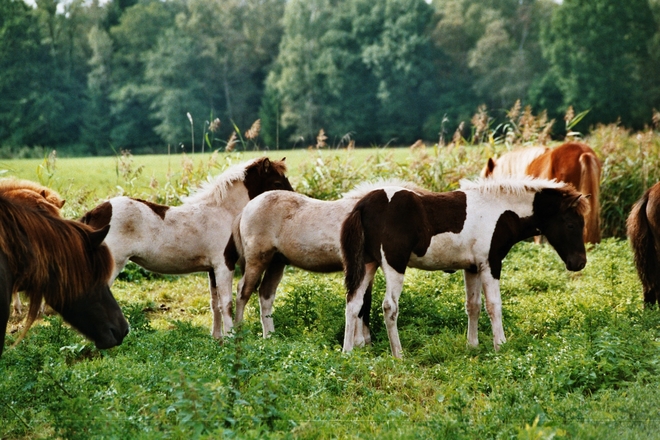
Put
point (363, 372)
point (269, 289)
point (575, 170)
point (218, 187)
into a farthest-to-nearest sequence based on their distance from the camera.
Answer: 1. point (575, 170)
2. point (218, 187)
3. point (269, 289)
4. point (363, 372)

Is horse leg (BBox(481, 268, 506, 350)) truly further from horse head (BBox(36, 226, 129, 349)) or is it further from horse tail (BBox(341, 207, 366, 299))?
horse head (BBox(36, 226, 129, 349))

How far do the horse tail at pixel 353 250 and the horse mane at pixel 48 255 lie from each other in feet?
8.75

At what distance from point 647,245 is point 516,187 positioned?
6.42 ft

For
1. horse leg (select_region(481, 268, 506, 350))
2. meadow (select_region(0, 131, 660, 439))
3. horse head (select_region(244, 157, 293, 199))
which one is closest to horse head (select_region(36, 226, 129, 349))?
meadow (select_region(0, 131, 660, 439))

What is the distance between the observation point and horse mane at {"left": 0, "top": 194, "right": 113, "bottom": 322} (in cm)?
447

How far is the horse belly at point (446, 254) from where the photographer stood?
7.15 metres

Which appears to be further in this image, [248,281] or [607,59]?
[607,59]

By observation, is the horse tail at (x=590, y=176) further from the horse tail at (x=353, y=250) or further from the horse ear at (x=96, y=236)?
the horse ear at (x=96, y=236)

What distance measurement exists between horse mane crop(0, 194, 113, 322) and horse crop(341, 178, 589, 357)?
112 inches

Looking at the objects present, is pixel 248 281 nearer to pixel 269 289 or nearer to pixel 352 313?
pixel 269 289

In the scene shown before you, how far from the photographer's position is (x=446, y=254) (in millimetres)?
7184

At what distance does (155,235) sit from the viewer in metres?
7.69

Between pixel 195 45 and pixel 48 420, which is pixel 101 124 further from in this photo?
pixel 48 420

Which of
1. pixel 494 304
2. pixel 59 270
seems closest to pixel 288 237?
pixel 494 304
